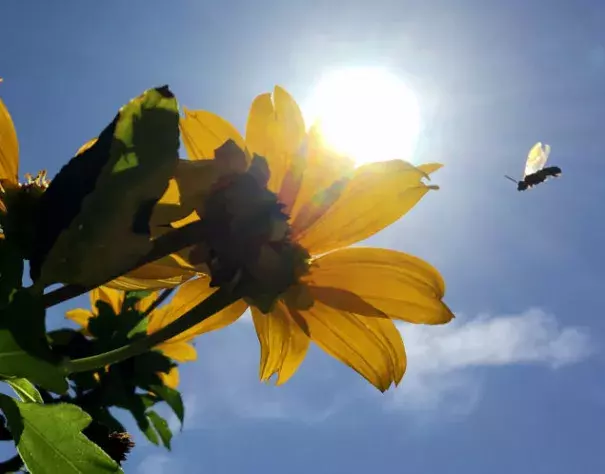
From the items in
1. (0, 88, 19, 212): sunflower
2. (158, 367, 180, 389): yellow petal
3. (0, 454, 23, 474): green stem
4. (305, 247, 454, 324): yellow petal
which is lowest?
(0, 454, 23, 474): green stem

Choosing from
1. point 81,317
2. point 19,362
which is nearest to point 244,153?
point 19,362

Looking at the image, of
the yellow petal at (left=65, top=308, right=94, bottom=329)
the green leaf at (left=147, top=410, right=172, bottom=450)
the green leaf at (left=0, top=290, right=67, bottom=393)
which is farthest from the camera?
the yellow petal at (left=65, top=308, right=94, bottom=329)

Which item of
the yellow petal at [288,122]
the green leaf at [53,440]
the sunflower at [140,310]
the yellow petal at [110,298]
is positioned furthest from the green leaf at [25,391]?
the yellow petal at [110,298]

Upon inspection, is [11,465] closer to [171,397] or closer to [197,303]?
[197,303]

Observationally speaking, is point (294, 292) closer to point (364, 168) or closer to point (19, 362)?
point (364, 168)

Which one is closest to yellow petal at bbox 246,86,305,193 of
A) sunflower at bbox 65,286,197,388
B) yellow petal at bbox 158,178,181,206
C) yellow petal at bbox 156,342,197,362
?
yellow petal at bbox 158,178,181,206

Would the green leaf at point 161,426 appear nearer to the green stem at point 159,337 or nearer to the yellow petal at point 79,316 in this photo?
the yellow petal at point 79,316

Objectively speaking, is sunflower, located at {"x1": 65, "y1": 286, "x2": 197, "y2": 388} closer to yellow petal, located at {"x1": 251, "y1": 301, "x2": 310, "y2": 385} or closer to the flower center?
yellow petal, located at {"x1": 251, "y1": 301, "x2": 310, "y2": 385}
